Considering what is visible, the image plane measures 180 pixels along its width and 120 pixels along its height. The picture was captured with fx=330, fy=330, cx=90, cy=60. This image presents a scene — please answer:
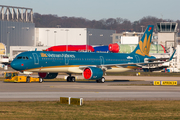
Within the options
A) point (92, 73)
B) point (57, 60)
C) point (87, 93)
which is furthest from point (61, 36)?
point (87, 93)

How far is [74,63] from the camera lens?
4994 centimetres

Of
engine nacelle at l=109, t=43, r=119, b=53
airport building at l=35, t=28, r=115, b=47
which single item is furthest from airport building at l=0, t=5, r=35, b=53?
engine nacelle at l=109, t=43, r=119, b=53

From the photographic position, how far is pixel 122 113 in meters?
19.3

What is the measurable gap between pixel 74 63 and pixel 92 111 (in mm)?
30168

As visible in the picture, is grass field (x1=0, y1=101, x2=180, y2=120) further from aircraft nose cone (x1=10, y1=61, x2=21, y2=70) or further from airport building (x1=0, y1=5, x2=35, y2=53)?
airport building (x1=0, y1=5, x2=35, y2=53)

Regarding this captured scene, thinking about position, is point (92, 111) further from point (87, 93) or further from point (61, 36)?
point (61, 36)

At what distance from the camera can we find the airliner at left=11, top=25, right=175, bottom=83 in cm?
4622

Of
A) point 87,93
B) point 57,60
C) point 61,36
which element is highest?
point 61,36

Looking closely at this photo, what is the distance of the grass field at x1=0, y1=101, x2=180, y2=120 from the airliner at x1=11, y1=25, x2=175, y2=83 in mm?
23410

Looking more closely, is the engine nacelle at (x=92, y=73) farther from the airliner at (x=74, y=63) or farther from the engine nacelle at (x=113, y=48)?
the engine nacelle at (x=113, y=48)

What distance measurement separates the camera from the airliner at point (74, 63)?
46219 millimetres

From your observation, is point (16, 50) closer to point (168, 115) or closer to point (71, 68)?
point (71, 68)

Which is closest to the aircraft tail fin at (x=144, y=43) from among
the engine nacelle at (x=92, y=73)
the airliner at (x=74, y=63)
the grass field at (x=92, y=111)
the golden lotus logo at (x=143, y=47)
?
the golden lotus logo at (x=143, y=47)

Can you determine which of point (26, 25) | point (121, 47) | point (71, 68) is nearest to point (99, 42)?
point (26, 25)
